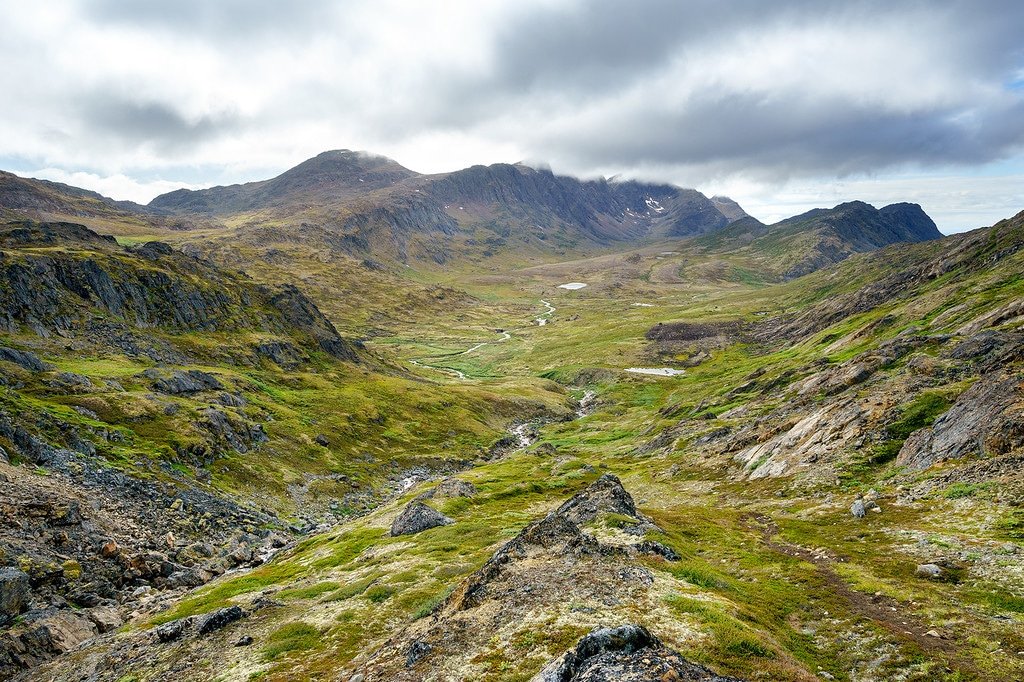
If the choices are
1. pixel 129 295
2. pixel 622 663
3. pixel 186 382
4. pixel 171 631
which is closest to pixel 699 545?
pixel 622 663

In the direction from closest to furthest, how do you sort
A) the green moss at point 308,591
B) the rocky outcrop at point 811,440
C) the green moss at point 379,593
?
the green moss at point 379,593, the green moss at point 308,591, the rocky outcrop at point 811,440

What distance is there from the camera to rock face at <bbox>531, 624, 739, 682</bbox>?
14078 mm

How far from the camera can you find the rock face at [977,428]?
3459 centimetres

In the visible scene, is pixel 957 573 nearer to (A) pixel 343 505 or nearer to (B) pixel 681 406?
(A) pixel 343 505

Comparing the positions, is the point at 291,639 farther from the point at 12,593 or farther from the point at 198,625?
the point at 12,593

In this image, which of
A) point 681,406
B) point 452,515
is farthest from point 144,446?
point 681,406

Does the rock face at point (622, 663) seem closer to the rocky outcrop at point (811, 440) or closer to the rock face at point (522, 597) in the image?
the rock face at point (522, 597)

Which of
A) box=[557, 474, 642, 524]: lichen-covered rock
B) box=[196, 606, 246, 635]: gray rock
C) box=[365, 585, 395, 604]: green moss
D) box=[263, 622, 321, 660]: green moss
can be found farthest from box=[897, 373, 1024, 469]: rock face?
box=[196, 606, 246, 635]: gray rock

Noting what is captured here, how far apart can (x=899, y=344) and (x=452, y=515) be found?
211 ft

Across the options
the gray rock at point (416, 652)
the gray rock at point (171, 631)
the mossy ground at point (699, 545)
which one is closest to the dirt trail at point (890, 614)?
the mossy ground at point (699, 545)

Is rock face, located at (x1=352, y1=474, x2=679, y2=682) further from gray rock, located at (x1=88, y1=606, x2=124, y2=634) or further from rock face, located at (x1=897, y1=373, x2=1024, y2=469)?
rock face, located at (x1=897, y1=373, x2=1024, y2=469)

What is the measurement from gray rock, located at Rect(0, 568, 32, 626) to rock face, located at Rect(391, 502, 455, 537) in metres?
26.4

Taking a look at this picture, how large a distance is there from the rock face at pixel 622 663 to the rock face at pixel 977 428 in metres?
34.5

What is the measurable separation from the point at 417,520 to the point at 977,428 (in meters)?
48.1
